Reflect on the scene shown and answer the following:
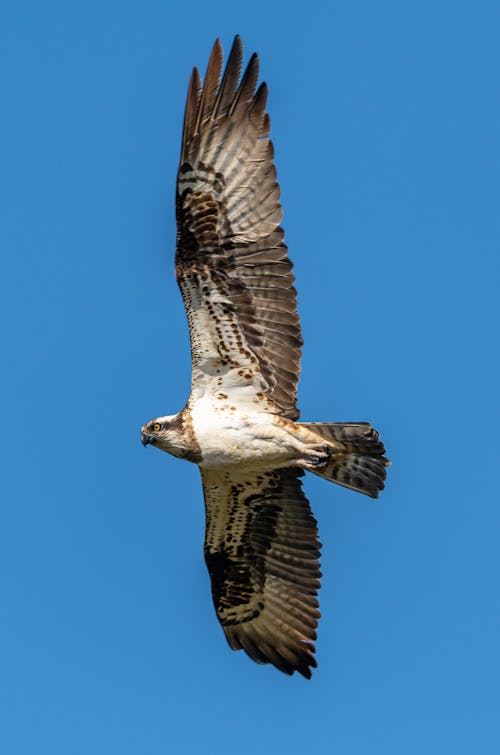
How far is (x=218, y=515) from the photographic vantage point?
46.6ft

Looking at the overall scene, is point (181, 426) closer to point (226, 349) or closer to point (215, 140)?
point (226, 349)

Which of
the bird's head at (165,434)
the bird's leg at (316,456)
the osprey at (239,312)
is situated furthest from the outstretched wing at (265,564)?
the bird's head at (165,434)

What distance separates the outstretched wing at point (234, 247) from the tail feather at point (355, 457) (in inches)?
17.1

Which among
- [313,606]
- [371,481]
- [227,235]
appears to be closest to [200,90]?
[227,235]

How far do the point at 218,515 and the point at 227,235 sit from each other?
2.76 m

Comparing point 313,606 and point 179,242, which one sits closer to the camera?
point 179,242

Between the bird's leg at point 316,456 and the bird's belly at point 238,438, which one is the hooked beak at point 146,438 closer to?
the bird's belly at point 238,438

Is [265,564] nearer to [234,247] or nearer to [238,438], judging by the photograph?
[238,438]

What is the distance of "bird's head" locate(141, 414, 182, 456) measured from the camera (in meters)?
13.3

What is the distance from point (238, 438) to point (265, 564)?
68.6 inches

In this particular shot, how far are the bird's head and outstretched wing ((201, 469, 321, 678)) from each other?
0.70m

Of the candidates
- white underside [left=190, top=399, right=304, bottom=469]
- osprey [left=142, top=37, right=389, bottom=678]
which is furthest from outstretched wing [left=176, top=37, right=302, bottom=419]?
white underside [left=190, top=399, right=304, bottom=469]

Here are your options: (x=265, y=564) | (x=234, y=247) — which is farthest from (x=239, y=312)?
(x=265, y=564)

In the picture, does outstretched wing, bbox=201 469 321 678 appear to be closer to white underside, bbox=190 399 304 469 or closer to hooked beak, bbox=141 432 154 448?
white underside, bbox=190 399 304 469
